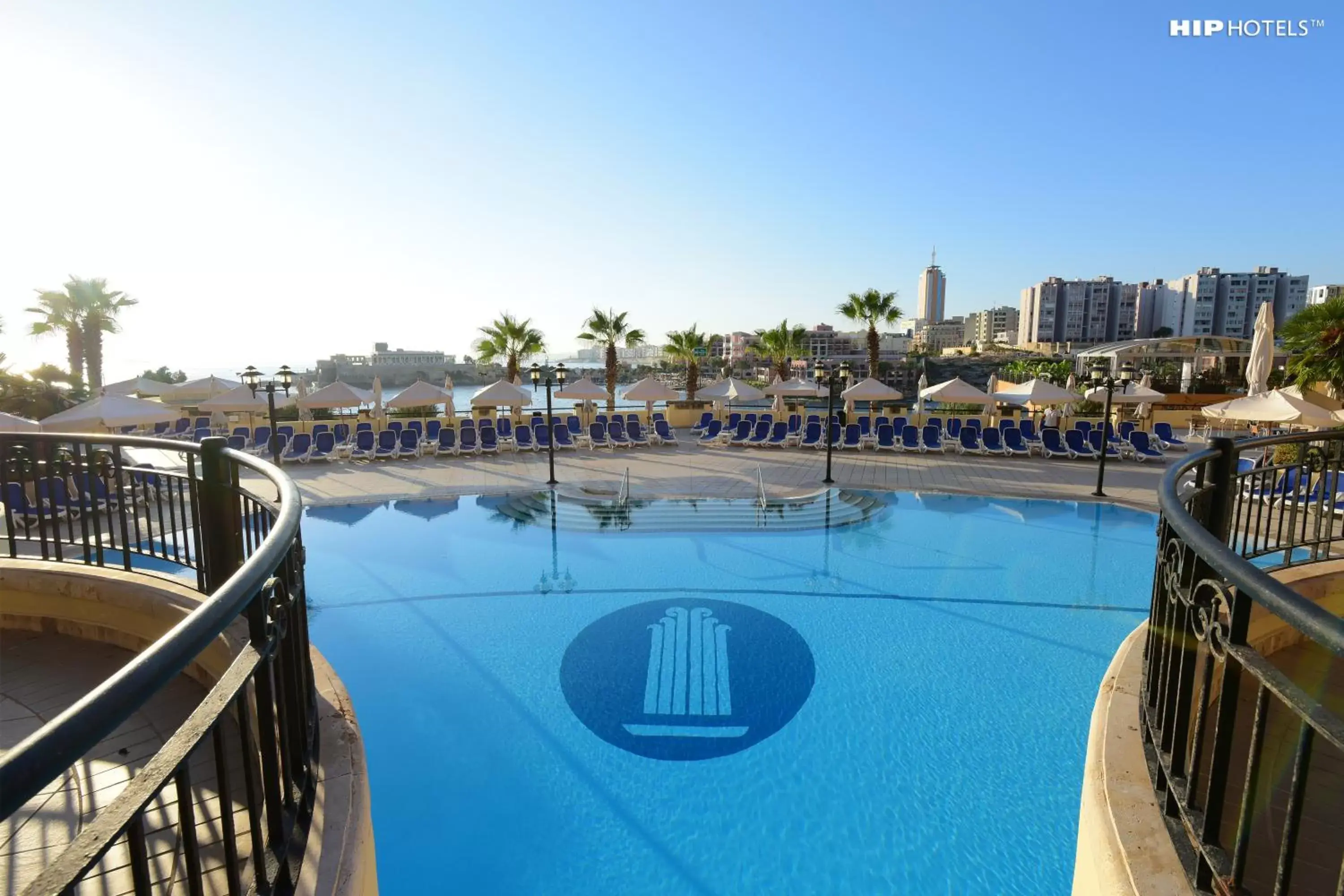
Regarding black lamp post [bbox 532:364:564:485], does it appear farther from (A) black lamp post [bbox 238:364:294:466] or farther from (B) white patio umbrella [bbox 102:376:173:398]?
(B) white patio umbrella [bbox 102:376:173:398]

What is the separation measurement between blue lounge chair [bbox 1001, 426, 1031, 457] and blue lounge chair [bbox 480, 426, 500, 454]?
13348 millimetres

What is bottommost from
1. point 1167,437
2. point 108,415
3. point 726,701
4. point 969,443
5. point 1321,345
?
point 726,701

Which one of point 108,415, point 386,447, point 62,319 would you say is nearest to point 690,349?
point 386,447

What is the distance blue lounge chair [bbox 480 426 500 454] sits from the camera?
59.1ft

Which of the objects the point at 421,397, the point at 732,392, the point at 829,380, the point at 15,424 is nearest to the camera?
the point at 15,424

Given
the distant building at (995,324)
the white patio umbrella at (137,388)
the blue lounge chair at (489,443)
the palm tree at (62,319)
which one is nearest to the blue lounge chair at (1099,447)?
the blue lounge chair at (489,443)

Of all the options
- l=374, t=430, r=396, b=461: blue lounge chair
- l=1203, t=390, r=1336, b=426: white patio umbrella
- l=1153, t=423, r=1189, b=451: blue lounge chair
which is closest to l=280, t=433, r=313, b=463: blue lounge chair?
l=374, t=430, r=396, b=461: blue lounge chair

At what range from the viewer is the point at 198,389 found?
2261 cm

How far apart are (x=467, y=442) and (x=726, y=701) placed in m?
13.7

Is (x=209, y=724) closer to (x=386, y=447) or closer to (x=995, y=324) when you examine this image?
(x=386, y=447)

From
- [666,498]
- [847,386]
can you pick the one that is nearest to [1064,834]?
[666,498]

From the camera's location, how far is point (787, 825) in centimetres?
453

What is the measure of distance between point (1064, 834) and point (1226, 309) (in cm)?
15495

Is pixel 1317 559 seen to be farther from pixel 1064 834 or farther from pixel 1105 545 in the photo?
pixel 1105 545
